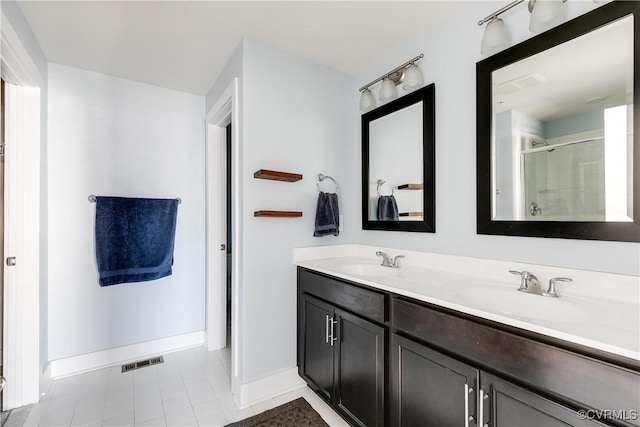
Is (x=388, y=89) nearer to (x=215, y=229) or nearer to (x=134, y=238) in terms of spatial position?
(x=215, y=229)

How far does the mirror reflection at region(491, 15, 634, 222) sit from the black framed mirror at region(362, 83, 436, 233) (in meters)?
0.38

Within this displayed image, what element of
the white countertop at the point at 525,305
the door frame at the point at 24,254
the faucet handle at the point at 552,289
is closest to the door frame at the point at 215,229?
the door frame at the point at 24,254

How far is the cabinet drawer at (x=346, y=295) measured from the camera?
4.63ft

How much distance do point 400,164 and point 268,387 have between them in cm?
175

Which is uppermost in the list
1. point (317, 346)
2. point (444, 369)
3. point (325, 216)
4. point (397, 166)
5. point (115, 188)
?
point (397, 166)

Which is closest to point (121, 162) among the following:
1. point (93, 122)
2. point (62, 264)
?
point (93, 122)

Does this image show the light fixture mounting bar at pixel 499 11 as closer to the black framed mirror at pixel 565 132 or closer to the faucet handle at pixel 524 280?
the black framed mirror at pixel 565 132

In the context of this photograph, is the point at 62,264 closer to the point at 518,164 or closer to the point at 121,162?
the point at 121,162

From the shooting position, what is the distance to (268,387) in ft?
6.37

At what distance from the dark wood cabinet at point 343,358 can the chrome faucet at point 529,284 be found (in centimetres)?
64

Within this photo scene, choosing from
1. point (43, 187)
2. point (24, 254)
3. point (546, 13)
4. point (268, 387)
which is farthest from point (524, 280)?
point (43, 187)

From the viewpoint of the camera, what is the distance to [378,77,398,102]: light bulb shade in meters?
1.97

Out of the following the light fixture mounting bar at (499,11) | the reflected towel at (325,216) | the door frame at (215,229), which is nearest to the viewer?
the light fixture mounting bar at (499,11)

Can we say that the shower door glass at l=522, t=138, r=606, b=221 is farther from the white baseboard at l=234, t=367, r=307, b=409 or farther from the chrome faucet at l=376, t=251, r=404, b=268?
the white baseboard at l=234, t=367, r=307, b=409
